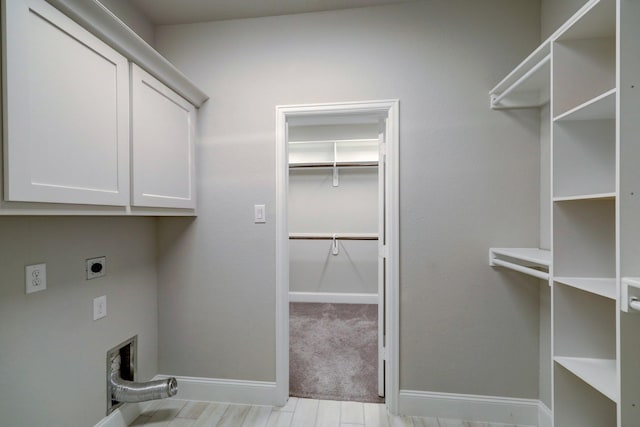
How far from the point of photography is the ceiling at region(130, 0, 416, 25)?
5.85 ft

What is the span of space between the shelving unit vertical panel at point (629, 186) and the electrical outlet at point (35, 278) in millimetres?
2153

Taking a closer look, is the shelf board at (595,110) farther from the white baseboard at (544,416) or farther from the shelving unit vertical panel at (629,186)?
the white baseboard at (544,416)

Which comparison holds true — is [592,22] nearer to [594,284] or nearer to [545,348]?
[594,284]

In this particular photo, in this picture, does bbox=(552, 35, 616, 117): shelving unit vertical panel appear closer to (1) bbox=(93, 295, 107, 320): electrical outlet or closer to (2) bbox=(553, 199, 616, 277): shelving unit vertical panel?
(2) bbox=(553, 199, 616, 277): shelving unit vertical panel

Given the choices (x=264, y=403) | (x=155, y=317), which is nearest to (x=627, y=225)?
(x=264, y=403)

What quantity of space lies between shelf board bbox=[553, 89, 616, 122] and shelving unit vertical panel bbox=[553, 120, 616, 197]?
3 cm

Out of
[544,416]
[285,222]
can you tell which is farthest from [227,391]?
[544,416]

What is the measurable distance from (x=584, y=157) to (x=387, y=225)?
3.22 feet

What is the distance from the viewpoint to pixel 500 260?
169cm

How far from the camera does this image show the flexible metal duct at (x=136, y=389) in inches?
63.4

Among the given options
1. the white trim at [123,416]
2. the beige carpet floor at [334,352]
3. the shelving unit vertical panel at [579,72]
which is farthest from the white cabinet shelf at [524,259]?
the white trim at [123,416]

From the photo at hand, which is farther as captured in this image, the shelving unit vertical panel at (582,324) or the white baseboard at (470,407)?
the white baseboard at (470,407)

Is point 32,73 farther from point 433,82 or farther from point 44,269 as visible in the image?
point 433,82

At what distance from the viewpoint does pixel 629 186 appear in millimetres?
856
